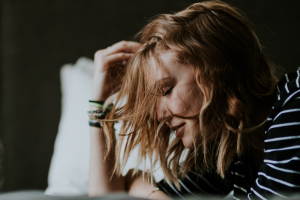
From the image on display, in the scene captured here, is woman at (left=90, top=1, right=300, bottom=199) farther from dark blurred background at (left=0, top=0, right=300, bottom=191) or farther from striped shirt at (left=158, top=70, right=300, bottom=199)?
dark blurred background at (left=0, top=0, right=300, bottom=191)

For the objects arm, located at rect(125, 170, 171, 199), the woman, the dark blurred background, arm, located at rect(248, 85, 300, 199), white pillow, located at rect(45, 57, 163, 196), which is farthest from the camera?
the dark blurred background

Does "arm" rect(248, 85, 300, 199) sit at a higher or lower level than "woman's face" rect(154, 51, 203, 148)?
lower

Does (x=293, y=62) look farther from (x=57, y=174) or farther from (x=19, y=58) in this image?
(x=19, y=58)

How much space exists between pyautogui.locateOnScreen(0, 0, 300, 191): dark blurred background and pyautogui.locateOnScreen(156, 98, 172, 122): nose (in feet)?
1.99

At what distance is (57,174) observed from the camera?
88 cm

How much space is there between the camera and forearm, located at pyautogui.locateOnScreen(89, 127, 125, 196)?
0.75m

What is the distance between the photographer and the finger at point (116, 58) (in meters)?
0.76

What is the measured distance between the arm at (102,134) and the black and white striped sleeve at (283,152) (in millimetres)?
432

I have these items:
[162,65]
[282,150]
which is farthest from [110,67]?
[282,150]

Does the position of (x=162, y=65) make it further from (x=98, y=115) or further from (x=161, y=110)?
(x=98, y=115)

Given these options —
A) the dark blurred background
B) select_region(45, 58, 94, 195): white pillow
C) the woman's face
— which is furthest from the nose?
the dark blurred background

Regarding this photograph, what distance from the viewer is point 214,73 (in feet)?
1.80

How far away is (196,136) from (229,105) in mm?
109

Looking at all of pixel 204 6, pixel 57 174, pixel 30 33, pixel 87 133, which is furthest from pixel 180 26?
pixel 30 33
